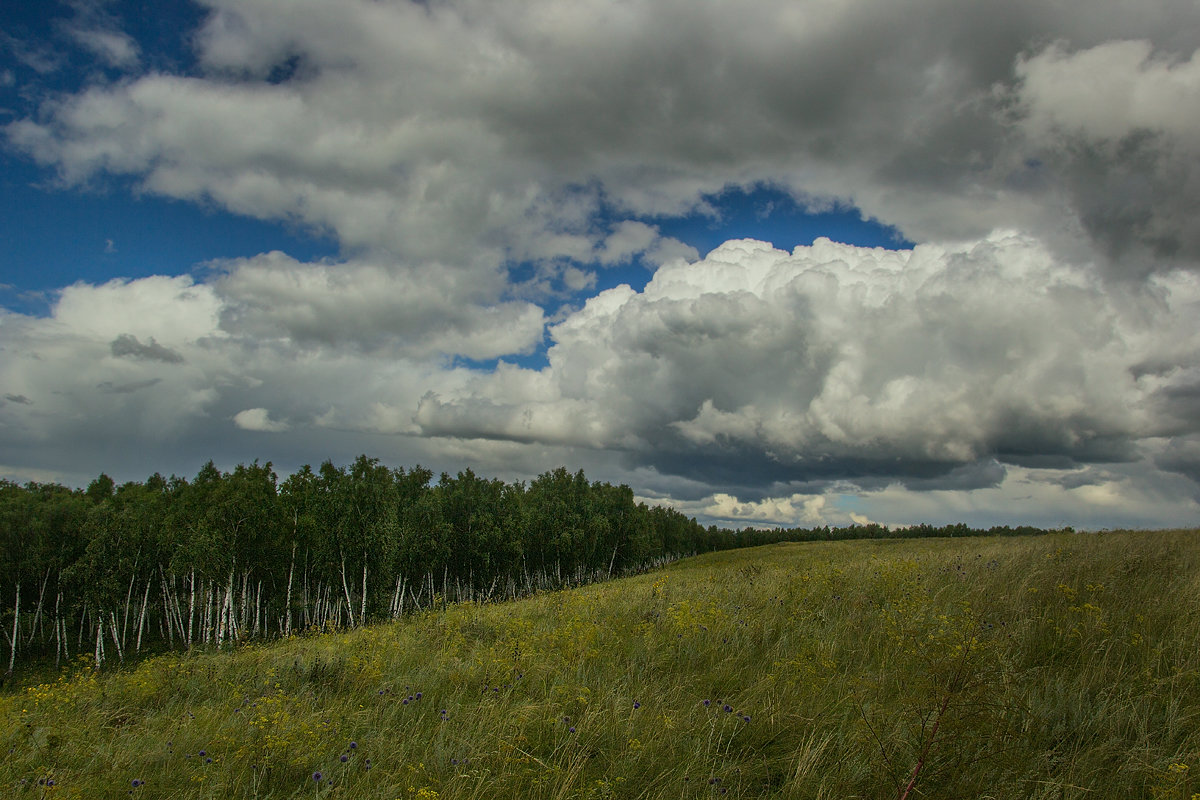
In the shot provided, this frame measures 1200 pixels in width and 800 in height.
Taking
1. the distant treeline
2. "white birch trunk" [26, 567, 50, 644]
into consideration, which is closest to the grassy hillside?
the distant treeline

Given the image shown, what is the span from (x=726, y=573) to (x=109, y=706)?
12058 millimetres

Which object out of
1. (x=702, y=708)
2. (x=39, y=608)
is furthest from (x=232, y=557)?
(x=702, y=708)

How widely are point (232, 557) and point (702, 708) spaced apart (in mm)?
48869

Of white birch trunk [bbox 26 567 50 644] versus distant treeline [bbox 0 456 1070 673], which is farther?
white birch trunk [bbox 26 567 50 644]

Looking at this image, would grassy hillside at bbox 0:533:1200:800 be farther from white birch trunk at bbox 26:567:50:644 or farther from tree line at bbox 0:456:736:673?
white birch trunk at bbox 26:567:50:644

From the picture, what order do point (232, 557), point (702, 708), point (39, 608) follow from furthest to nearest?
point (39, 608) < point (232, 557) < point (702, 708)

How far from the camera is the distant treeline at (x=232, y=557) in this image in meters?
46.0

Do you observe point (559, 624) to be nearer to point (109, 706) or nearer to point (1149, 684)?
point (109, 706)

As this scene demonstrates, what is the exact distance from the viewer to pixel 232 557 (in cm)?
4394

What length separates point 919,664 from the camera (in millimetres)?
6332

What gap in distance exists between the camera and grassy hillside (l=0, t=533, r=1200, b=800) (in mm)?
4395

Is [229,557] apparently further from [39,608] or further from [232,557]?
[39,608]

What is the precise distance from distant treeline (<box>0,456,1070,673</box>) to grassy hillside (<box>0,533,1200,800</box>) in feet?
129

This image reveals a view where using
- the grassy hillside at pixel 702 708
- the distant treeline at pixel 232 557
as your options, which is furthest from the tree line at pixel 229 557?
the grassy hillside at pixel 702 708
